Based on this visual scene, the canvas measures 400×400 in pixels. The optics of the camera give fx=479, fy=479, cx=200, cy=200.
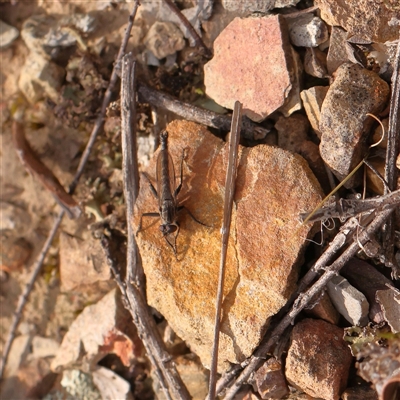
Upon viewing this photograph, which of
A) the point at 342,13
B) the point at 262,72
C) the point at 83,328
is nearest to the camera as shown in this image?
the point at 342,13

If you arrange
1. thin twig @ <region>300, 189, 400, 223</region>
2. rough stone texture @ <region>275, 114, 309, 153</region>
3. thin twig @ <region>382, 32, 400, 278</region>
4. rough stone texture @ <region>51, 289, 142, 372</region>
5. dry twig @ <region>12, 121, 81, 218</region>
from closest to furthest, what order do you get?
1. thin twig @ <region>300, 189, 400, 223</region>
2. thin twig @ <region>382, 32, 400, 278</region>
3. rough stone texture @ <region>275, 114, 309, 153</region>
4. rough stone texture @ <region>51, 289, 142, 372</region>
5. dry twig @ <region>12, 121, 81, 218</region>

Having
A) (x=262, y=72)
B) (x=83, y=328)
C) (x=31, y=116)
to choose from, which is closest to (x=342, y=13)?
(x=262, y=72)

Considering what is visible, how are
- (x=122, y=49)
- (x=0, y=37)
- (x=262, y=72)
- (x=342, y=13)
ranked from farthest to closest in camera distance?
(x=0, y=37) → (x=122, y=49) → (x=262, y=72) → (x=342, y=13)

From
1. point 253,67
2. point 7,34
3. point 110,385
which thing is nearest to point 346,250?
point 253,67

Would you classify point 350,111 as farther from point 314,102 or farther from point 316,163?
point 316,163

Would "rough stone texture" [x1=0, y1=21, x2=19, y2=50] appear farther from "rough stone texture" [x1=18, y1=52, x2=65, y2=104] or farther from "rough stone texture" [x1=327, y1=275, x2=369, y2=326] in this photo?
"rough stone texture" [x1=327, y1=275, x2=369, y2=326]

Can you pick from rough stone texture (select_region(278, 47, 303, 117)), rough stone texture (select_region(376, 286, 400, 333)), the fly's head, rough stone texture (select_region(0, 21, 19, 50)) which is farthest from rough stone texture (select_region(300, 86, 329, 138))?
rough stone texture (select_region(0, 21, 19, 50))

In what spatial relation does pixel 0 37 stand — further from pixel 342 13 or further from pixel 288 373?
pixel 288 373

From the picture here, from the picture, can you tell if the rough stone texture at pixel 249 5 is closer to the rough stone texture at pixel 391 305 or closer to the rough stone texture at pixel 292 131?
the rough stone texture at pixel 292 131
